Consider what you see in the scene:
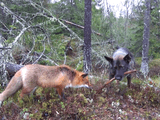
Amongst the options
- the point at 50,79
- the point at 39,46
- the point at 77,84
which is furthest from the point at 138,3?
the point at 50,79

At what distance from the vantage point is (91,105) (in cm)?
524

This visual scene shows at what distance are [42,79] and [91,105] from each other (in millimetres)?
2182

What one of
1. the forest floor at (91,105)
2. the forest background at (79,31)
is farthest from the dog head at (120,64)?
the forest background at (79,31)

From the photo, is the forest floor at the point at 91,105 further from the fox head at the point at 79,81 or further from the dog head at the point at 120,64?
the dog head at the point at 120,64

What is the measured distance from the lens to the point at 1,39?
277 inches

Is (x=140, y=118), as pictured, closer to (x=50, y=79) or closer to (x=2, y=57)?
(x=50, y=79)

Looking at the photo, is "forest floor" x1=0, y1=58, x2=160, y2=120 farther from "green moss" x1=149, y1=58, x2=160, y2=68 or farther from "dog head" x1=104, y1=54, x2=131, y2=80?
"green moss" x1=149, y1=58, x2=160, y2=68

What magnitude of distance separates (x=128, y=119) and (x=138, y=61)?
11.8 metres

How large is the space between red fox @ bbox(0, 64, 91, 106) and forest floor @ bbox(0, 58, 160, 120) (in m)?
0.43

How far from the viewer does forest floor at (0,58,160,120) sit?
14.7 ft

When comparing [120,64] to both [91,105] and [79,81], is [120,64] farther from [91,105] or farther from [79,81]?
[91,105]

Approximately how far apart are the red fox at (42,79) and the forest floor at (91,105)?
43 centimetres

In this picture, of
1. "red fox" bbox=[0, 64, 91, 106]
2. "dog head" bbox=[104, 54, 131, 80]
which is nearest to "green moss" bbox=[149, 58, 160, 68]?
"dog head" bbox=[104, 54, 131, 80]

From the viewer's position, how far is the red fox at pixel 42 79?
175 inches
